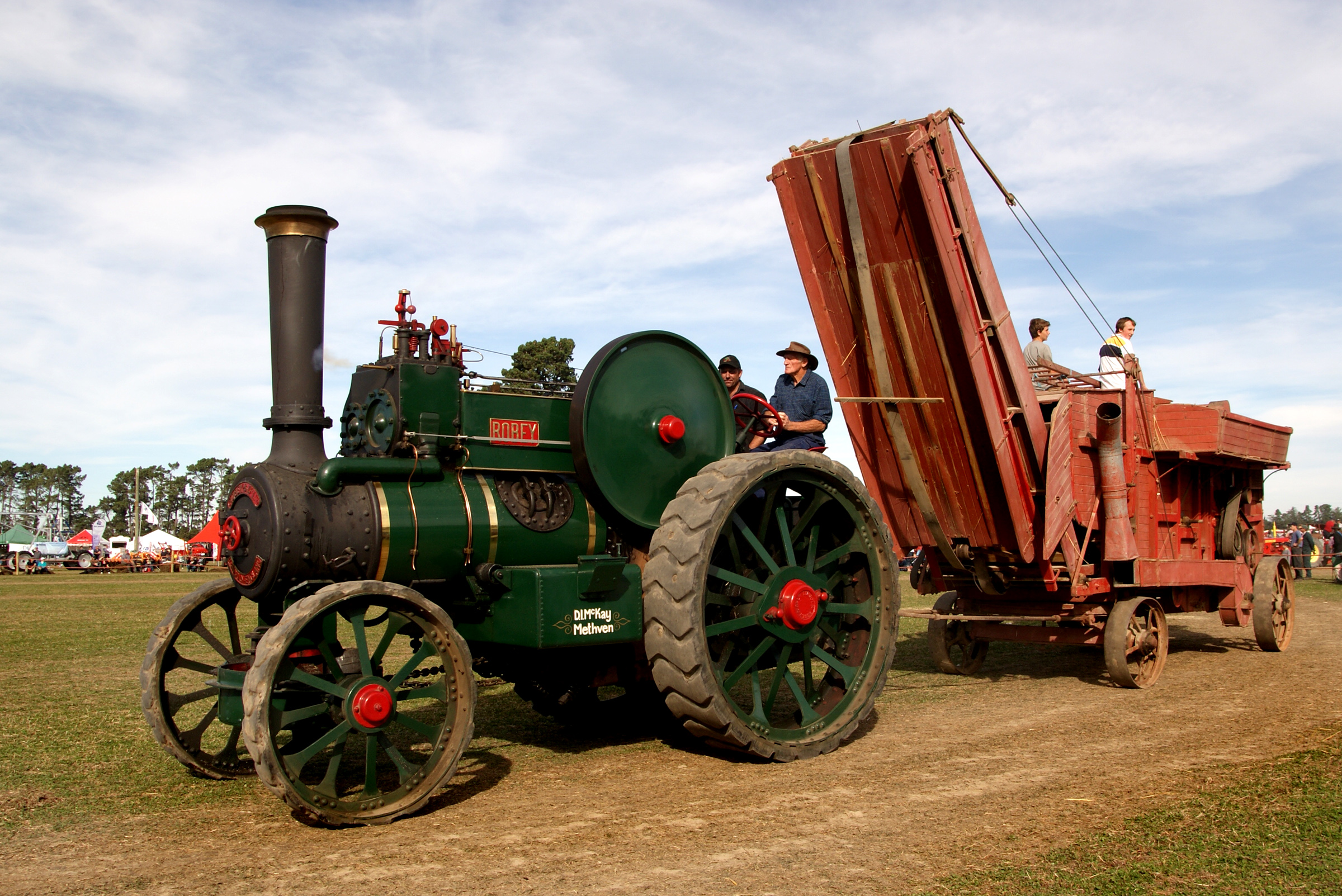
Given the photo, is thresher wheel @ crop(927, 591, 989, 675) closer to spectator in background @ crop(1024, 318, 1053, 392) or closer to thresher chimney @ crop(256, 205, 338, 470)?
spectator in background @ crop(1024, 318, 1053, 392)

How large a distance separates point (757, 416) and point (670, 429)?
91cm

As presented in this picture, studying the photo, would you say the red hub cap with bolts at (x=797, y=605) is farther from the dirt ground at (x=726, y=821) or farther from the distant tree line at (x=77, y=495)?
the distant tree line at (x=77, y=495)

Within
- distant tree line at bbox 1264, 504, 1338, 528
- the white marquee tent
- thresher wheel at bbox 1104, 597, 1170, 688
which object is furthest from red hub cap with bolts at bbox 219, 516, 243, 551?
distant tree line at bbox 1264, 504, 1338, 528

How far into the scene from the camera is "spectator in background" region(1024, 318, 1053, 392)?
841cm

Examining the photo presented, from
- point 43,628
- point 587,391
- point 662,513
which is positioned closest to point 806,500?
point 662,513

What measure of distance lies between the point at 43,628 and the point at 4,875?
12.3 metres

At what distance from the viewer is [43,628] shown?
47.0 feet

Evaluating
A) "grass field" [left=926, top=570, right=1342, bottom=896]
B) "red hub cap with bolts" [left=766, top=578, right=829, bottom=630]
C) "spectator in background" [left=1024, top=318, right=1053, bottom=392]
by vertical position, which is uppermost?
"spectator in background" [left=1024, top=318, right=1053, bottom=392]

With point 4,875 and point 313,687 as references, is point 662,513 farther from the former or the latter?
point 4,875

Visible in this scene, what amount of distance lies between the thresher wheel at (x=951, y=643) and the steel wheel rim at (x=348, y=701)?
5243 millimetres

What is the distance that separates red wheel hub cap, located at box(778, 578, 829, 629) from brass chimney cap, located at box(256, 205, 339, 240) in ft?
10.4

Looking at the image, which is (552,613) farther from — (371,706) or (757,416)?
(757,416)

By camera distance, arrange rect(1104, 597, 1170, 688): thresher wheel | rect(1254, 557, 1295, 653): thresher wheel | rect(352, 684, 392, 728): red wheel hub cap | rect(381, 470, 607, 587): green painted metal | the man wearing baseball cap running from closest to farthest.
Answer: rect(352, 684, 392, 728): red wheel hub cap
rect(381, 470, 607, 587): green painted metal
the man wearing baseball cap
rect(1104, 597, 1170, 688): thresher wheel
rect(1254, 557, 1295, 653): thresher wheel

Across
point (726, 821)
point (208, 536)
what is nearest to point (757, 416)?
point (726, 821)
